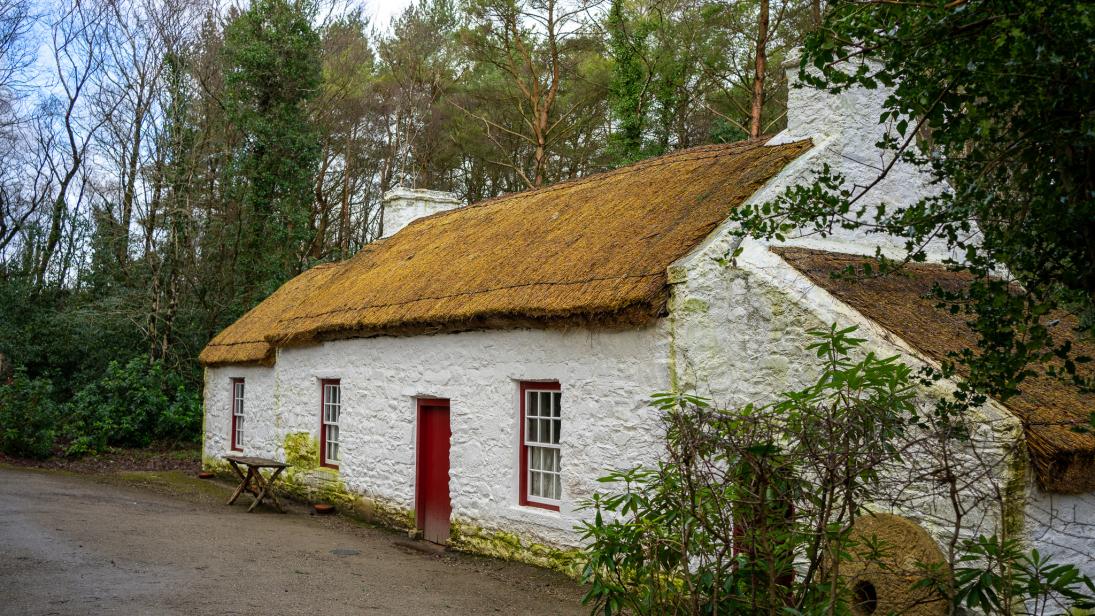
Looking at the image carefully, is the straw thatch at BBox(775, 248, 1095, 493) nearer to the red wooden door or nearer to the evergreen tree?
the red wooden door

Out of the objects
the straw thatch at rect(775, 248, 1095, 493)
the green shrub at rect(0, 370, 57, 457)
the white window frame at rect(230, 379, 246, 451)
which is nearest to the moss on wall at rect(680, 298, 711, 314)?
the straw thatch at rect(775, 248, 1095, 493)

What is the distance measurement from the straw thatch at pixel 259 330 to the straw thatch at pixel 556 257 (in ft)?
3.42

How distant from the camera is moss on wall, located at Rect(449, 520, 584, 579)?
907 cm

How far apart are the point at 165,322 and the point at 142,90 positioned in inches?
249

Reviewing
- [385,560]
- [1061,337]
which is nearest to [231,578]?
[385,560]

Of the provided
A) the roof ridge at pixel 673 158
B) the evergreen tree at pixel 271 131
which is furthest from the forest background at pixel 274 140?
the roof ridge at pixel 673 158

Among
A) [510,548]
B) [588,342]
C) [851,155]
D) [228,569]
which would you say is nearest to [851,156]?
[851,155]

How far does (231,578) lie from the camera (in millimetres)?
8695

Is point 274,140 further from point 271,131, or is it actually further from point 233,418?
point 233,418

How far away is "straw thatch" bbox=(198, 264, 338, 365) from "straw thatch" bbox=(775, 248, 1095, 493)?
1057 cm

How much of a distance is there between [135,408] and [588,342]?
15242 millimetres

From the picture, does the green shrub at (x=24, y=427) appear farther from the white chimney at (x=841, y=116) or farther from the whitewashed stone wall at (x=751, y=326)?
the white chimney at (x=841, y=116)

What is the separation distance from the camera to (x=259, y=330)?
16.6m

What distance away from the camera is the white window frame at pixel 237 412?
17.2 meters
